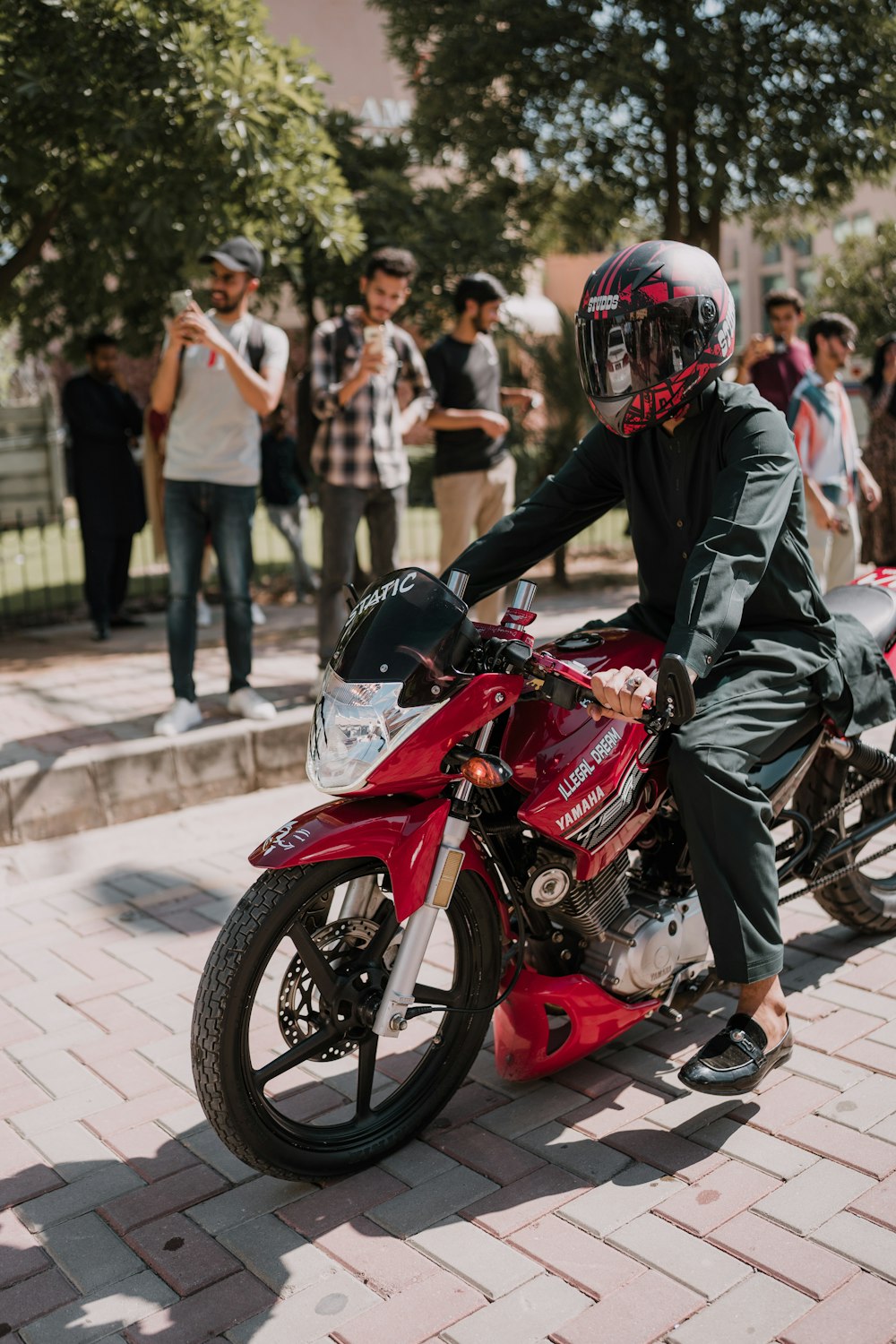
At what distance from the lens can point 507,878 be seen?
10.3ft

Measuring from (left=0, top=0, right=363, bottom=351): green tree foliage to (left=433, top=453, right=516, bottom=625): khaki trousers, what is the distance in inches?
71.8

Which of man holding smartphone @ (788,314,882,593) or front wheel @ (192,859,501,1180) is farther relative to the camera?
man holding smartphone @ (788,314,882,593)

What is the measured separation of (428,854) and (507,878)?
1.24ft

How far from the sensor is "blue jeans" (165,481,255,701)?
20.7 ft

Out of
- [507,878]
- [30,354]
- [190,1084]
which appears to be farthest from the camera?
[30,354]

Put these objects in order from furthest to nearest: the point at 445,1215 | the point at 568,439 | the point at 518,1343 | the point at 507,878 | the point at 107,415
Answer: the point at 568,439 → the point at 107,415 → the point at 507,878 → the point at 445,1215 → the point at 518,1343

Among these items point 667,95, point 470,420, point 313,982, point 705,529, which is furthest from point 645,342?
point 667,95

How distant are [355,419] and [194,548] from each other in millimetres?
1039

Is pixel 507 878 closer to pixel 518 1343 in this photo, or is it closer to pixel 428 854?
pixel 428 854

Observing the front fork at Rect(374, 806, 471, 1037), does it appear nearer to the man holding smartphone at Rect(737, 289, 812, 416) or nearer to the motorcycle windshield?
the motorcycle windshield

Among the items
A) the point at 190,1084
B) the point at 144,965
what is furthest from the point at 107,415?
the point at 190,1084

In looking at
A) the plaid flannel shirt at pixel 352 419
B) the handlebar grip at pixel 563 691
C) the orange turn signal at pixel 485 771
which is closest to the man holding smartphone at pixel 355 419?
the plaid flannel shirt at pixel 352 419

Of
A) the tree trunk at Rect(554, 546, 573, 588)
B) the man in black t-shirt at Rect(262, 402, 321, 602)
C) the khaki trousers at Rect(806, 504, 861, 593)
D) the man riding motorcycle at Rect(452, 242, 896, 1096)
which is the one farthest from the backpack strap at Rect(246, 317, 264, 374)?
the tree trunk at Rect(554, 546, 573, 588)

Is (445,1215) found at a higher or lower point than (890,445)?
lower
